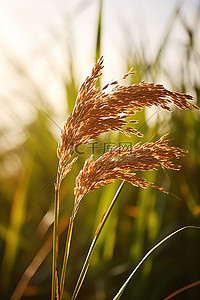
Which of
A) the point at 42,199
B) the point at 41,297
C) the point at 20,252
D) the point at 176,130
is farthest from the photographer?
the point at 176,130

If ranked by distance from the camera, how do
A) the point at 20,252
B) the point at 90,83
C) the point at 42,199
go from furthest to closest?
the point at 42,199
the point at 20,252
the point at 90,83

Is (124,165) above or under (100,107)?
under

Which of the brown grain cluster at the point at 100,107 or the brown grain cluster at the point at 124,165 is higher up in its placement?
the brown grain cluster at the point at 100,107

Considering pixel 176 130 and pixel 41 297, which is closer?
pixel 41 297

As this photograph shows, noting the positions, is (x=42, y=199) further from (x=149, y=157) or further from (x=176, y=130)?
(x=149, y=157)

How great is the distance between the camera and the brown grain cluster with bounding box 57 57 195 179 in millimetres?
804

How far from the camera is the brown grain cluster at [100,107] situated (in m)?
0.80

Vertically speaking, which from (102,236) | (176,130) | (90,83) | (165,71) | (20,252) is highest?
(165,71)

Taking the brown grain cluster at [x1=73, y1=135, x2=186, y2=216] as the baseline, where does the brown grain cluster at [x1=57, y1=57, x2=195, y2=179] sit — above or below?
above

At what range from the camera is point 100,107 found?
32.3 inches

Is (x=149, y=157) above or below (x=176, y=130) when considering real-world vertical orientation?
below

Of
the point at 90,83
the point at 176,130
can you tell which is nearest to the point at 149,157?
the point at 90,83

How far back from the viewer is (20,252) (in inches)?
62.7

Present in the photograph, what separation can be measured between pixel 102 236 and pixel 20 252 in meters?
0.42
